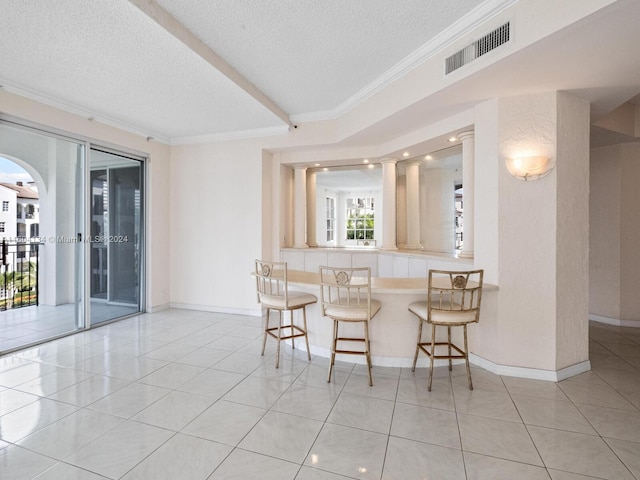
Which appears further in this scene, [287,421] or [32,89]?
[32,89]

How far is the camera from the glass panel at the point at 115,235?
4645 millimetres

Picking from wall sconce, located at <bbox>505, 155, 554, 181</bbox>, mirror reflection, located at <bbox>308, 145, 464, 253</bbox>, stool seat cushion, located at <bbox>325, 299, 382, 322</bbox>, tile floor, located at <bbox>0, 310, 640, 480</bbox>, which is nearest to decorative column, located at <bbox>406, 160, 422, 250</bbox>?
mirror reflection, located at <bbox>308, 145, 464, 253</bbox>

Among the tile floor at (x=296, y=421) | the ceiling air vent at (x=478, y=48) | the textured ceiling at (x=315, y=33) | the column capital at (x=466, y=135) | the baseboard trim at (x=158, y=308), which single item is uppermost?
the textured ceiling at (x=315, y=33)

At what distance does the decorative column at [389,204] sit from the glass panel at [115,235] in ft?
13.2

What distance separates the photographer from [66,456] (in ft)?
6.25

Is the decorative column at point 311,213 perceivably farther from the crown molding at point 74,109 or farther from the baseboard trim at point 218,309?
the crown molding at point 74,109

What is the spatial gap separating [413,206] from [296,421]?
3926 mm

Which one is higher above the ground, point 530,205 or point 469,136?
point 469,136

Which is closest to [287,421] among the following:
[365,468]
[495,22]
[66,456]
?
[365,468]

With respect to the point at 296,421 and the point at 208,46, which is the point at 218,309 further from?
the point at 208,46

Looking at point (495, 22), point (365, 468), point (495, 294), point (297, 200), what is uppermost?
point (495, 22)

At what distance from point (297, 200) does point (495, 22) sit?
12.4 feet

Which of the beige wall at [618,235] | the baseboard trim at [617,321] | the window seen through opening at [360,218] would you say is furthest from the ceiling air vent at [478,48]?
the baseboard trim at [617,321]

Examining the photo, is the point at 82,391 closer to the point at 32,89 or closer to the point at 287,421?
the point at 287,421
